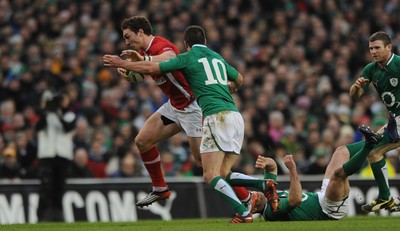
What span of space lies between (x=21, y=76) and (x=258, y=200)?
8.37 meters

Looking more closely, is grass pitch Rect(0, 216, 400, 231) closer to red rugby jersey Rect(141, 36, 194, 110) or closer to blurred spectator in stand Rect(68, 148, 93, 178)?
red rugby jersey Rect(141, 36, 194, 110)

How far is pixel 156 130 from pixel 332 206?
8.01 ft

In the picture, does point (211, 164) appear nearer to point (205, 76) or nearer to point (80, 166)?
point (205, 76)

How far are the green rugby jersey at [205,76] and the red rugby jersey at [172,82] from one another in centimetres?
73

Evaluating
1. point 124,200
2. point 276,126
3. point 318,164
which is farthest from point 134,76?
point 276,126

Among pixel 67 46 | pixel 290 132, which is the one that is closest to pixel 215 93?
pixel 290 132

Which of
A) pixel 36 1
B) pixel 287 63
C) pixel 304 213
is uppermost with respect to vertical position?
pixel 36 1

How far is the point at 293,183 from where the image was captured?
13.3m

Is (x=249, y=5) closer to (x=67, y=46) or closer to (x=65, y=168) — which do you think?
(x=67, y=46)

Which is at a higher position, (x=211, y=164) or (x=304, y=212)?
(x=211, y=164)

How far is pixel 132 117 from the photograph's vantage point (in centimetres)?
2098

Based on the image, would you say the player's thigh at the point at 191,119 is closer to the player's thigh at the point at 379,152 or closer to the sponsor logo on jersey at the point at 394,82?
the player's thigh at the point at 379,152

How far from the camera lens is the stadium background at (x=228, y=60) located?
65.6 feet

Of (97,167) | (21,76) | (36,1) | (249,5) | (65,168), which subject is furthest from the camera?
(249,5)
